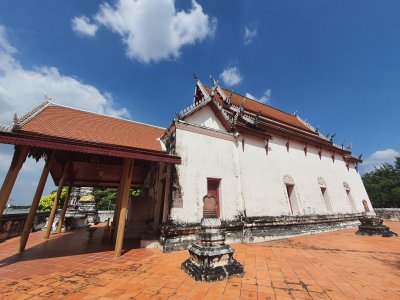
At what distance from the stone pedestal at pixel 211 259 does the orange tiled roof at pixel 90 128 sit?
11.6ft

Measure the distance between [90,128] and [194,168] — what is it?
3899mm

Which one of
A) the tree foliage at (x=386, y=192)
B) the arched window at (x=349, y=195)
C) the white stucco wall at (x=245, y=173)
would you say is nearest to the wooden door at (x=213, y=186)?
the white stucco wall at (x=245, y=173)

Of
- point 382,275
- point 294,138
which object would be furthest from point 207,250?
point 294,138

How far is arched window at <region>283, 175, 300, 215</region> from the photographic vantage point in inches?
371

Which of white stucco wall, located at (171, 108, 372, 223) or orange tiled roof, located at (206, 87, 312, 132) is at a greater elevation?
orange tiled roof, located at (206, 87, 312, 132)

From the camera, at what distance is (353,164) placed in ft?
47.7

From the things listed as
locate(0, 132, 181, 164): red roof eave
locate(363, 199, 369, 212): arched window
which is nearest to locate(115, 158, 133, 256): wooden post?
locate(0, 132, 181, 164): red roof eave

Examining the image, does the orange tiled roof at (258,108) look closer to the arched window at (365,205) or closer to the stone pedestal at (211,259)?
the arched window at (365,205)

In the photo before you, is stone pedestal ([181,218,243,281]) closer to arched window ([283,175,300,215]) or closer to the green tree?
arched window ([283,175,300,215])

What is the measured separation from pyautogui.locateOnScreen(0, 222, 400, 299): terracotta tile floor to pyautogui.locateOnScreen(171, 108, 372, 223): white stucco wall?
184cm

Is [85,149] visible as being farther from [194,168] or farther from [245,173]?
[245,173]

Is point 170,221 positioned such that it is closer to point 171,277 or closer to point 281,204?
point 171,277

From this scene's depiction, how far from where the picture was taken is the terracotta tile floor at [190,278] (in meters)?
3.20

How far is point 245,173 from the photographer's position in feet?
27.2
